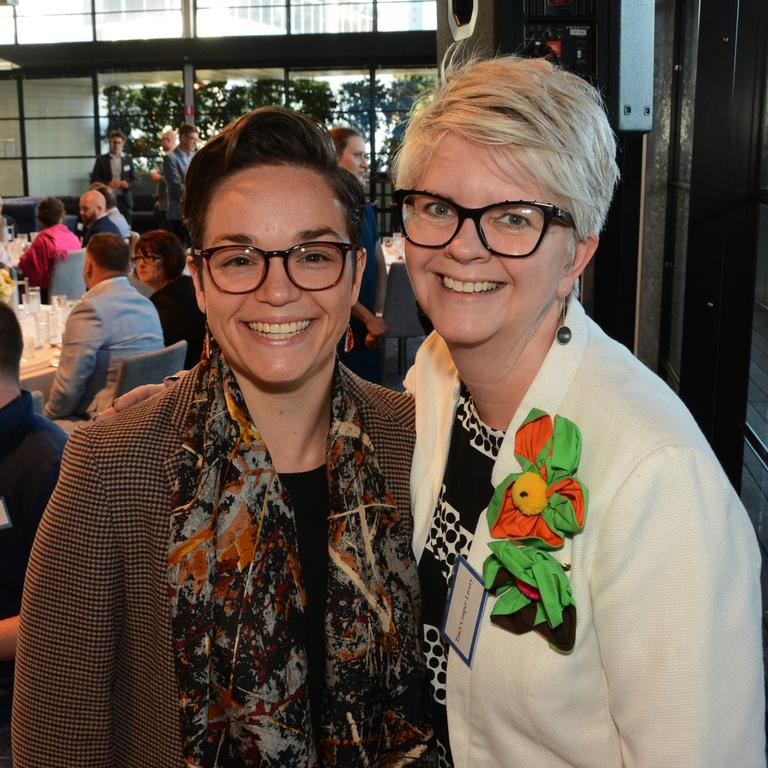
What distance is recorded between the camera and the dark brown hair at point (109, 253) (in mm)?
4902

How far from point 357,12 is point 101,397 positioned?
13261 millimetres

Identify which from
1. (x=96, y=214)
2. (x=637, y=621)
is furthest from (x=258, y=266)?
(x=96, y=214)

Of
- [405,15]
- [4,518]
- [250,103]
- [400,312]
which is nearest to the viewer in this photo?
[4,518]

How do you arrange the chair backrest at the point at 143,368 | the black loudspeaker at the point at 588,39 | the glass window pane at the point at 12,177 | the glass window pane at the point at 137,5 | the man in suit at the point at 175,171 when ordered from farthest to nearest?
the glass window pane at the point at 12,177 → the glass window pane at the point at 137,5 → the man in suit at the point at 175,171 → the chair backrest at the point at 143,368 → the black loudspeaker at the point at 588,39

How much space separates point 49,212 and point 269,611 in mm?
7445

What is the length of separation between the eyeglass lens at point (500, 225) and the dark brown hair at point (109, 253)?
3783mm

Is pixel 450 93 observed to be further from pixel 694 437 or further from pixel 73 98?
pixel 73 98

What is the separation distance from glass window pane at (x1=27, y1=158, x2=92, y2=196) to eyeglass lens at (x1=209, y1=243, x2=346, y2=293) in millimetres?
18051

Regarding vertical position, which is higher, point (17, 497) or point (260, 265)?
point (260, 265)

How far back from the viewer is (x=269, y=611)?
1495 mm

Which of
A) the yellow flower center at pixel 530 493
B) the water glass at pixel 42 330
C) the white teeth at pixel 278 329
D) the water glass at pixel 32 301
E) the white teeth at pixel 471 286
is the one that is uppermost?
the white teeth at pixel 471 286

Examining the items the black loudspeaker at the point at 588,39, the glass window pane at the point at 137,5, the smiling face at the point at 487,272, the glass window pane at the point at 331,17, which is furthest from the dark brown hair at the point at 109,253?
the glass window pane at the point at 137,5

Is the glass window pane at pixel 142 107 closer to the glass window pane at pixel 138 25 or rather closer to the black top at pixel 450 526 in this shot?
the glass window pane at pixel 138 25

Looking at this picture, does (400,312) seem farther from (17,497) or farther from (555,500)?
(555,500)
